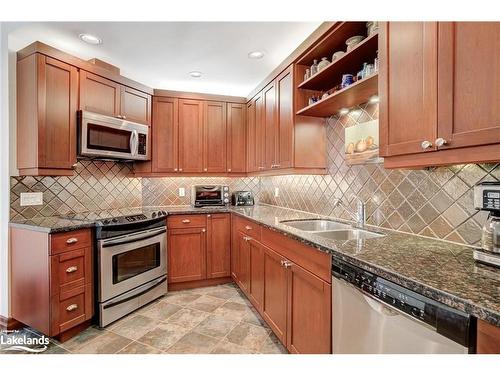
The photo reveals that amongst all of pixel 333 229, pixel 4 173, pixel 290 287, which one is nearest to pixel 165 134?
pixel 4 173

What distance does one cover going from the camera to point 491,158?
946 millimetres

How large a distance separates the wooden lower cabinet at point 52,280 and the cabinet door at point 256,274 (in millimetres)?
1408

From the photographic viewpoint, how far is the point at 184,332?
2.20 meters

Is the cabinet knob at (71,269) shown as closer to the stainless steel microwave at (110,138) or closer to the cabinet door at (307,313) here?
the stainless steel microwave at (110,138)

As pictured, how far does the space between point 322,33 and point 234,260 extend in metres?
2.41

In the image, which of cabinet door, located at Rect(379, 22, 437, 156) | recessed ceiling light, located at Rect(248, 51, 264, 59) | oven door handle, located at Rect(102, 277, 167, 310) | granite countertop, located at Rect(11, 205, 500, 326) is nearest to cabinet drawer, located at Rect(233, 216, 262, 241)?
granite countertop, located at Rect(11, 205, 500, 326)

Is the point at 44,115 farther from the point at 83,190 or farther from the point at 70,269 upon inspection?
the point at 70,269

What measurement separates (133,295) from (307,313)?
1.77 meters

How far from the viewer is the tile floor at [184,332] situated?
1.98 meters

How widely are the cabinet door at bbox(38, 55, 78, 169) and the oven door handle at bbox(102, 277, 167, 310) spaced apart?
1276mm

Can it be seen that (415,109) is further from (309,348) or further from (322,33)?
(309,348)

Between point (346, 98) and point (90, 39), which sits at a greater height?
point (90, 39)

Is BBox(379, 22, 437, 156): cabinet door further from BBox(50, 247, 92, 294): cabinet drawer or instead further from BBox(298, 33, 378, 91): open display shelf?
BBox(50, 247, 92, 294): cabinet drawer

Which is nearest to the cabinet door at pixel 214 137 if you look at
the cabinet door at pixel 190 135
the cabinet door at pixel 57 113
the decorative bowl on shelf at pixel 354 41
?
the cabinet door at pixel 190 135
